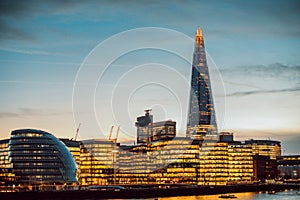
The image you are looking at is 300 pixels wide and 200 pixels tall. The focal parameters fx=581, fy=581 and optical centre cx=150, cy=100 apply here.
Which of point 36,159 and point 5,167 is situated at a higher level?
point 36,159

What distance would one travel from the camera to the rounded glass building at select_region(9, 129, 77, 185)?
15125 centimetres

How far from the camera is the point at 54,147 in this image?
154 meters

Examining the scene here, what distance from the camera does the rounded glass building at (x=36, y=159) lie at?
496 ft

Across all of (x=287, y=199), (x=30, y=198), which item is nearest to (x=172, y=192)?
(x=287, y=199)

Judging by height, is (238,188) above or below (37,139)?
below

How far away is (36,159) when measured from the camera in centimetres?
15188

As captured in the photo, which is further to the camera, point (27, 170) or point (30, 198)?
point (27, 170)

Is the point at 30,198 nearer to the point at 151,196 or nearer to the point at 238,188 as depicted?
the point at 151,196

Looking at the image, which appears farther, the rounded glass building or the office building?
the rounded glass building

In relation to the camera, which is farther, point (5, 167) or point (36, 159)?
point (5, 167)

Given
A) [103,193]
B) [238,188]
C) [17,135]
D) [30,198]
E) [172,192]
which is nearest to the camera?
[30,198]

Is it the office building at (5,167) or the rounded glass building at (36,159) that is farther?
the rounded glass building at (36,159)

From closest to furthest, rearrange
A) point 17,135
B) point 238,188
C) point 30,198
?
point 30,198, point 17,135, point 238,188

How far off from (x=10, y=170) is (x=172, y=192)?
45082 mm
